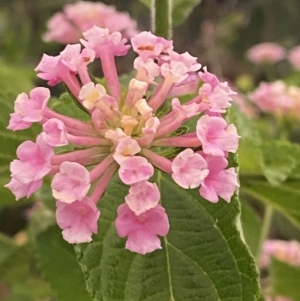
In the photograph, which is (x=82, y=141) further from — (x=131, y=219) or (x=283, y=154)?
(x=283, y=154)

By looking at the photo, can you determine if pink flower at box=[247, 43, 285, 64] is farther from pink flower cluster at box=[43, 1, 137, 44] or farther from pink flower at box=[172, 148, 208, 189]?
pink flower at box=[172, 148, 208, 189]

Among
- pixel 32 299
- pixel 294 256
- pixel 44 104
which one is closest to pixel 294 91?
pixel 294 256

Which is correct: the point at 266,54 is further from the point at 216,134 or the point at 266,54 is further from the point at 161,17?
the point at 216,134

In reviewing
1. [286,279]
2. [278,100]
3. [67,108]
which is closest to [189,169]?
[67,108]

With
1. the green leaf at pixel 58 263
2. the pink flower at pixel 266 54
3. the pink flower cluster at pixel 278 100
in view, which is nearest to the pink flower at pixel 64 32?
the pink flower cluster at pixel 278 100

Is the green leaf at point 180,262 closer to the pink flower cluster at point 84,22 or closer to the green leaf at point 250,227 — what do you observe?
the green leaf at point 250,227

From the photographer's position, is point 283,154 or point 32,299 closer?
point 283,154
